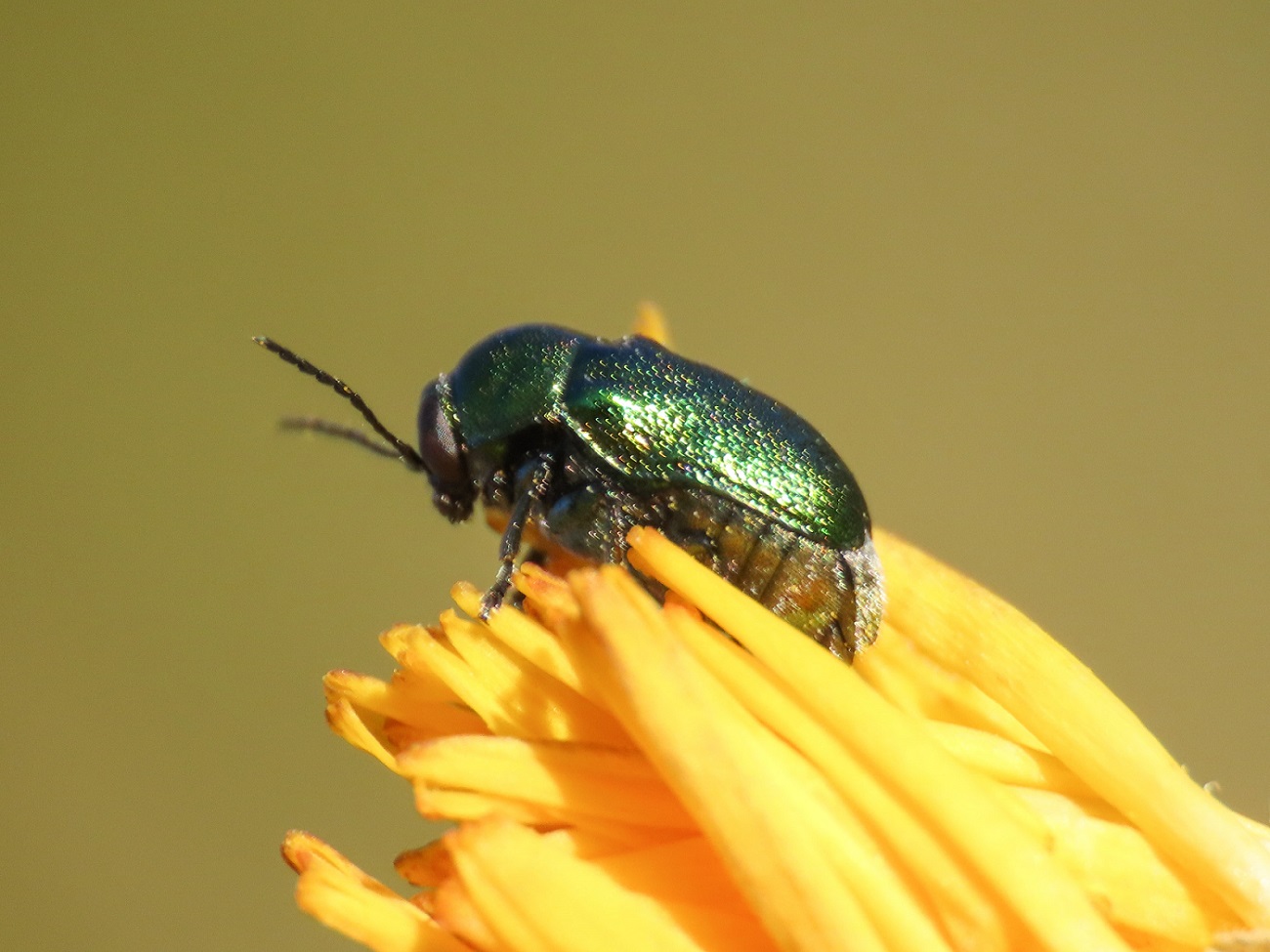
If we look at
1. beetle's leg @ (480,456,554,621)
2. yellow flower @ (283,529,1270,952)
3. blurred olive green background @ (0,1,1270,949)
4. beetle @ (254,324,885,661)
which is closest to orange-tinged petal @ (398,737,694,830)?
yellow flower @ (283,529,1270,952)

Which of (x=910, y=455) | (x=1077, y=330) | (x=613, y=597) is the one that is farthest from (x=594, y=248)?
(x=613, y=597)

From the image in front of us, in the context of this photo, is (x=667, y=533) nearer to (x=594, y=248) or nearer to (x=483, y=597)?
(x=483, y=597)

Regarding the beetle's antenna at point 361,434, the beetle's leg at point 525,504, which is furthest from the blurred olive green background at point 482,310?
the beetle's leg at point 525,504

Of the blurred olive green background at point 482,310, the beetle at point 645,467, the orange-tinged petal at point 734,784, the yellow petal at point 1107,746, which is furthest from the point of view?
the blurred olive green background at point 482,310

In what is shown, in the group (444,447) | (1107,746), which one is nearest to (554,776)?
(1107,746)

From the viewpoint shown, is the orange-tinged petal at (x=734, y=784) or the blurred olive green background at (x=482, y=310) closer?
the orange-tinged petal at (x=734, y=784)

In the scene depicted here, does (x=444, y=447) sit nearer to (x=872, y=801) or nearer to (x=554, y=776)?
(x=554, y=776)

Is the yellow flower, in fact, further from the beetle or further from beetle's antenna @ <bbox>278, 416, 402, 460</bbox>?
beetle's antenna @ <bbox>278, 416, 402, 460</bbox>

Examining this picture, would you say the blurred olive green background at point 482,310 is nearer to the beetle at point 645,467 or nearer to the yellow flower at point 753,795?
the beetle at point 645,467
